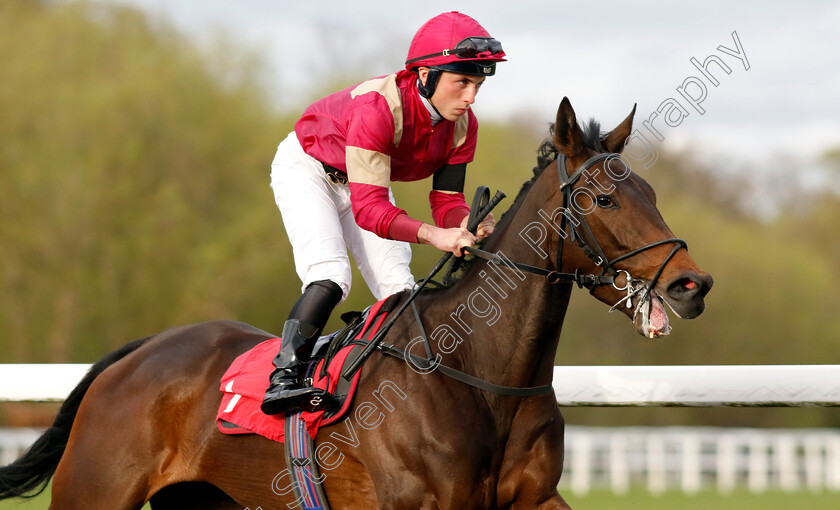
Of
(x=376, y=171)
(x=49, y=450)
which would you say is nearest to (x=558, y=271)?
(x=376, y=171)

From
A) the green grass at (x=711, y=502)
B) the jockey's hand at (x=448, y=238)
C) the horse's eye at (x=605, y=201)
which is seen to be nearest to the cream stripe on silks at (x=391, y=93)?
the jockey's hand at (x=448, y=238)

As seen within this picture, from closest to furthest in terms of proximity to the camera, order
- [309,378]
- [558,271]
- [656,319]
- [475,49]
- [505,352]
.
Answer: [656,319] → [558,271] → [505,352] → [475,49] → [309,378]

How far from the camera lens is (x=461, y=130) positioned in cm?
409

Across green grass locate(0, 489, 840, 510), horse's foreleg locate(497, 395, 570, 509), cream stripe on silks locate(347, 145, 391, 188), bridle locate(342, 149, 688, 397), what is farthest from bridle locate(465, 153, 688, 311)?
green grass locate(0, 489, 840, 510)

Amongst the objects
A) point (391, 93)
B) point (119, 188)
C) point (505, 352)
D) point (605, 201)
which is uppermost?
point (391, 93)

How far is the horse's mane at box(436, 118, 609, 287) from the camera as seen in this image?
136 inches

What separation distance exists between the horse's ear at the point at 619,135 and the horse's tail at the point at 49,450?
97.0 inches

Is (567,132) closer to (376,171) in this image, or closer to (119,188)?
(376,171)

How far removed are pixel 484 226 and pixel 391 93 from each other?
0.64 metres

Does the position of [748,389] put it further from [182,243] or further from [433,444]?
[182,243]

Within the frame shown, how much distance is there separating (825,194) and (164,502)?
75.7 feet

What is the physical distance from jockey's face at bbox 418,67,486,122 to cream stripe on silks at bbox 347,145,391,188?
34cm

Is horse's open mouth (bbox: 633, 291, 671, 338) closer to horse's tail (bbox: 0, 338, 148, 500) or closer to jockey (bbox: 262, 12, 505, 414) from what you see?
→ jockey (bbox: 262, 12, 505, 414)

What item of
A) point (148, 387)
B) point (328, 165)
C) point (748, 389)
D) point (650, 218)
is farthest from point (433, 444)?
point (748, 389)
